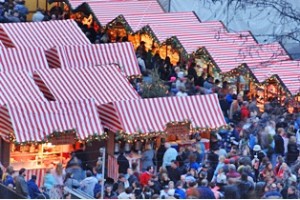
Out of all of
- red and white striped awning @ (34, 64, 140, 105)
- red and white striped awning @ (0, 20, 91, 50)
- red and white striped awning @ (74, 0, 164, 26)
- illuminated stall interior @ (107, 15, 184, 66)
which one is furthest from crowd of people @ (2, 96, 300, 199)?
red and white striped awning @ (74, 0, 164, 26)

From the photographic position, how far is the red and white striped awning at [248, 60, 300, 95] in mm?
30656

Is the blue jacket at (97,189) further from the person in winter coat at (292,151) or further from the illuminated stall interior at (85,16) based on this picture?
the illuminated stall interior at (85,16)

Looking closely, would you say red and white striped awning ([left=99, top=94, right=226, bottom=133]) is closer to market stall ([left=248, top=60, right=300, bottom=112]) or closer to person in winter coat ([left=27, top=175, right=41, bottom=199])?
market stall ([left=248, top=60, right=300, bottom=112])

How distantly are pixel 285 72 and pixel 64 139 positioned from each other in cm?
595

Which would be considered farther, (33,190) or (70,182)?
(70,182)

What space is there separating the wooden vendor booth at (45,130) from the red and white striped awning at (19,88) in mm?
956

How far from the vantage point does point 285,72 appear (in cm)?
3108

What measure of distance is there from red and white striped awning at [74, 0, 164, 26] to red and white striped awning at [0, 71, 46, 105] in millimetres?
6556

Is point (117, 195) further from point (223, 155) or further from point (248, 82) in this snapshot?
point (248, 82)

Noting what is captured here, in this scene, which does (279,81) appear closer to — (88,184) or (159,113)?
(159,113)

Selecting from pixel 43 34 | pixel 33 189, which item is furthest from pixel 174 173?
pixel 43 34

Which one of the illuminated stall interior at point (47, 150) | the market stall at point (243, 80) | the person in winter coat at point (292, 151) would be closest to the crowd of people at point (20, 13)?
the market stall at point (243, 80)

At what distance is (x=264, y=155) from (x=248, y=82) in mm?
4899

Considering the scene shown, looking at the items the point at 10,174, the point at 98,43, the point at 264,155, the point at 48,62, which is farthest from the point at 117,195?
the point at 98,43
